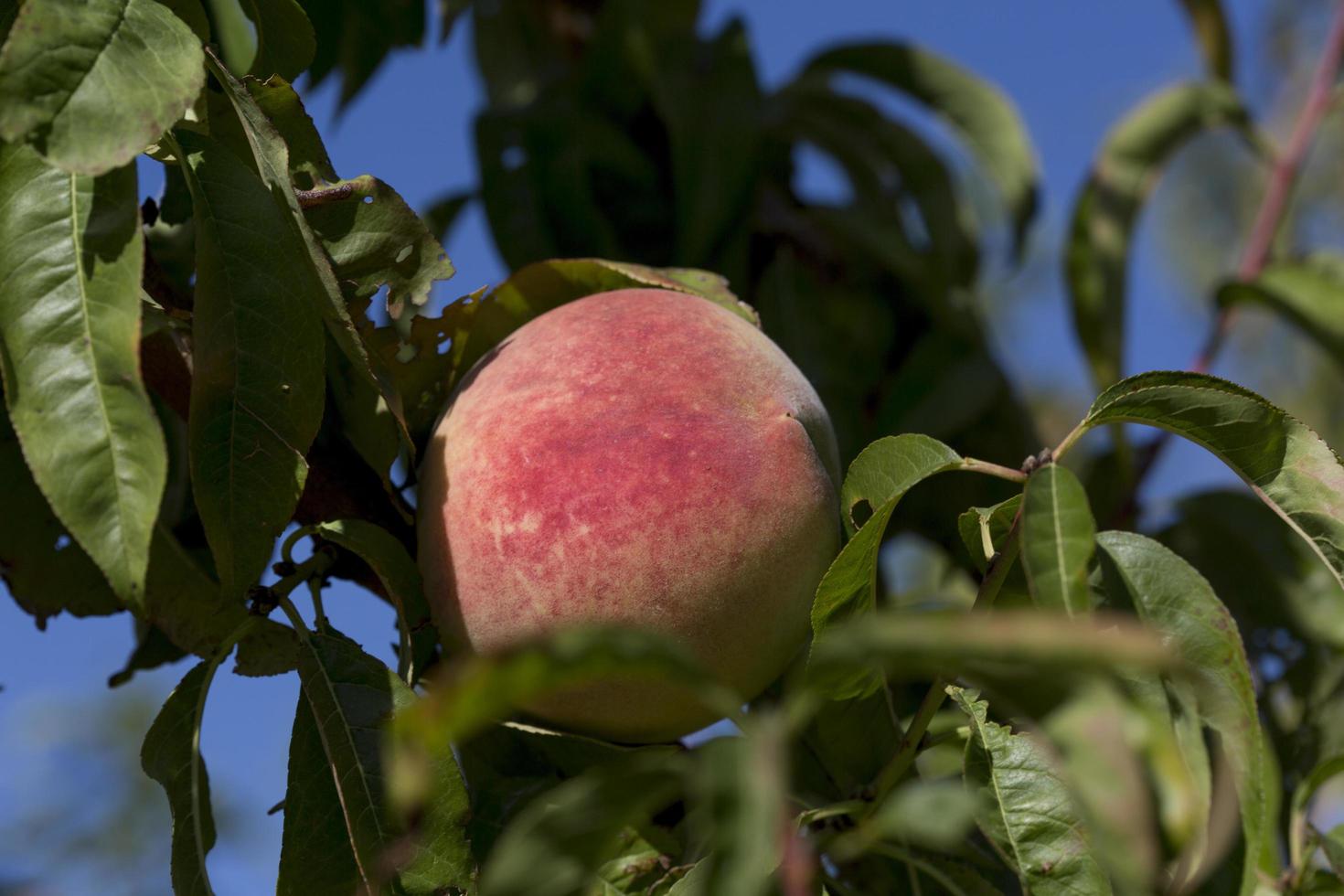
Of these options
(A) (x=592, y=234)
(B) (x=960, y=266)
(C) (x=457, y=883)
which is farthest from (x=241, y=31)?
(B) (x=960, y=266)

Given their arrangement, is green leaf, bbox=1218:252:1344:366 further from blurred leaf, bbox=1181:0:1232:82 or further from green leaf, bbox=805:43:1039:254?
blurred leaf, bbox=1181:0:1232:82

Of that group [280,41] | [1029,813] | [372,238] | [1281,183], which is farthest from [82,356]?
[1281,183]

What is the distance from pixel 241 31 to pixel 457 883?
858 millimetres

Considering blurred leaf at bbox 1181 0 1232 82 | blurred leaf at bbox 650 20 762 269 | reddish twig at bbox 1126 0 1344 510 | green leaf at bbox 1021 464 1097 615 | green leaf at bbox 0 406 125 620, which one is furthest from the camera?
blurred leaf at bbox 1181 0 1232 82

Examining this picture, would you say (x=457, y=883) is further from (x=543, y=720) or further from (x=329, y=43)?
(x=329, y=43)

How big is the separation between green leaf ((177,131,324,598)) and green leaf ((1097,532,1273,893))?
0.50 metres

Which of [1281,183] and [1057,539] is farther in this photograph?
[1281,183]

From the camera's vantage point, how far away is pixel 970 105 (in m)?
1.89

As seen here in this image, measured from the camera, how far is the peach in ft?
2.76

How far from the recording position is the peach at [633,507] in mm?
841

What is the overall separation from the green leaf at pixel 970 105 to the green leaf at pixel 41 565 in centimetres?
127

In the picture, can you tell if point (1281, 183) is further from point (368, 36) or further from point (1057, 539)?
point (1057, 539)

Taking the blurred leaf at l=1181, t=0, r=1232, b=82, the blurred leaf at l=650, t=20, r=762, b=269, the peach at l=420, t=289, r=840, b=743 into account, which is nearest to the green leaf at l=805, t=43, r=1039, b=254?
the blurred leaf at l=650, t=20, r=762, b=269

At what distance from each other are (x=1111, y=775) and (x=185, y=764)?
2.05ft
